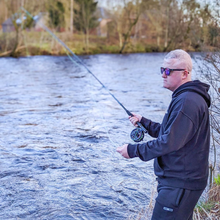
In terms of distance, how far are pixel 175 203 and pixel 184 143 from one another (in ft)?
1.46

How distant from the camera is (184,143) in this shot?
2.65m

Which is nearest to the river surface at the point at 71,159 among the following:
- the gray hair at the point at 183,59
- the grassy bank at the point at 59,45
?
the gray hair at the point at 183,59

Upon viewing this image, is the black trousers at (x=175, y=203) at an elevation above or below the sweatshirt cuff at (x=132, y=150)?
below

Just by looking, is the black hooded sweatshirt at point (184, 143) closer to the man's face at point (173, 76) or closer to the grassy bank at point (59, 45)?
the man's face at point (173, 76)

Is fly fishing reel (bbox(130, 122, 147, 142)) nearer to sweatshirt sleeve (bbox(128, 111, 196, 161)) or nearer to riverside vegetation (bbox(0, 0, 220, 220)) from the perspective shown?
sweatshirt sleeve (bbox(128, 111, 196, 161))

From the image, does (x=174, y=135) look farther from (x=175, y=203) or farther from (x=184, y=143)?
(x=175, y=203)

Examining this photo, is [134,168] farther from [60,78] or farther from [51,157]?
[60,78]

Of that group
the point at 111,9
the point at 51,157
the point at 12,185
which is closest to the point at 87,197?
the point at 12,185

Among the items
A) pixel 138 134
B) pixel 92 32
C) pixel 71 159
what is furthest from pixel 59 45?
pixel 138 134

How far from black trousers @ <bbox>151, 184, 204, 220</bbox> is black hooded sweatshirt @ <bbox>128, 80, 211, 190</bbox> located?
0.15 ft

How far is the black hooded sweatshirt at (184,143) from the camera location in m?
2.62

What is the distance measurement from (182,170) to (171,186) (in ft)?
0.48

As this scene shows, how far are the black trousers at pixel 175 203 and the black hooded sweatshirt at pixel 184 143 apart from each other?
0.05m

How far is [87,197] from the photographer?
5.73 metres
